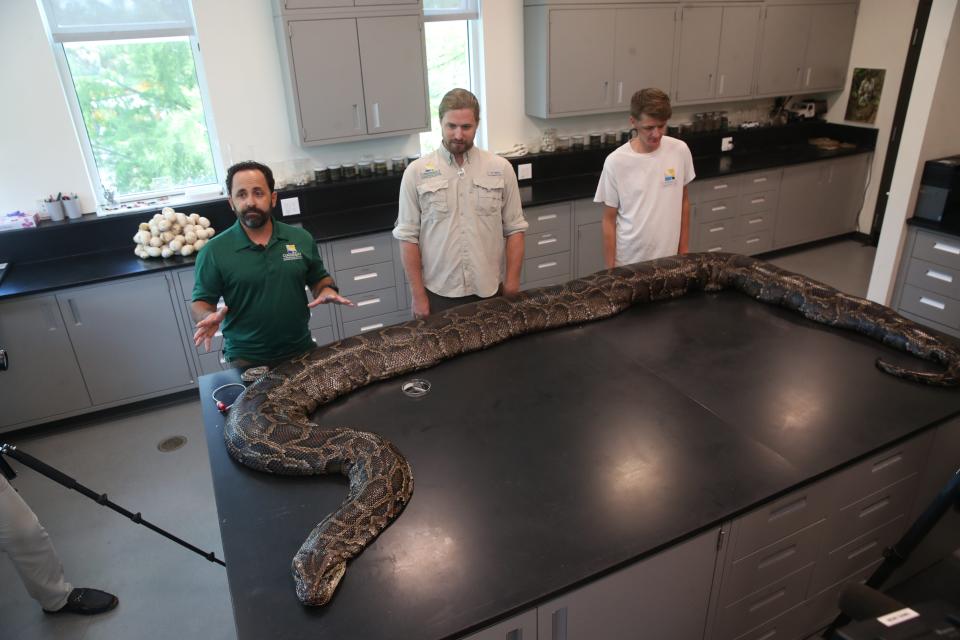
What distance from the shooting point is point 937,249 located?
166 inches

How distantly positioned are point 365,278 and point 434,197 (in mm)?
1695

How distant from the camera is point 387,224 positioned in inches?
183

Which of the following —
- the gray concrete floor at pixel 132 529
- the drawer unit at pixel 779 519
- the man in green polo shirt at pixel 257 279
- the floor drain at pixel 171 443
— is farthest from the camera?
the floor drain at pixel 171 443

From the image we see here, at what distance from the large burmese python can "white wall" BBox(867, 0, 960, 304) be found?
6.32 ft

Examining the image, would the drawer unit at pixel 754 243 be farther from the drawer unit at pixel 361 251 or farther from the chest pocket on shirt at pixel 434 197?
the chest pocket on shirt at pixel 434 197

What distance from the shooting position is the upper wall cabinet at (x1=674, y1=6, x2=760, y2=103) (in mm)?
5582

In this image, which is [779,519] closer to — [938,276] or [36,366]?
[938,276]

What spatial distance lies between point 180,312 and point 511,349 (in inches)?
101

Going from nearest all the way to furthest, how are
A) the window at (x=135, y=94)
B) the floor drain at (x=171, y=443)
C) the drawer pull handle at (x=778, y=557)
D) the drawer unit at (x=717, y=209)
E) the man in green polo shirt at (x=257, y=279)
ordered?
the drawer pull handle at (x=778, y=557)
the man in green polo shirt at (x=257, y=279)
the floor drain at (x=171, y=443)
the window at (x=135, y=94)
the drawer unit at (x=717, y=209)

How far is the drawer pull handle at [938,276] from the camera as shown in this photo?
4.18 meters

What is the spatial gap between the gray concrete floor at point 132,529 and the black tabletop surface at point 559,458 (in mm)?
1071

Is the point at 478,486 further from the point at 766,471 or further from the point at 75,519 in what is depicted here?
the point at 75,519

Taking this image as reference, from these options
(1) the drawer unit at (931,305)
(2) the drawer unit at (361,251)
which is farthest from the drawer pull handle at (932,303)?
(2) the drawer unit at (361,251)

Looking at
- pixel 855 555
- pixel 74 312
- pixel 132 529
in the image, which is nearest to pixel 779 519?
pixel 855 555
